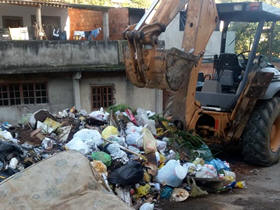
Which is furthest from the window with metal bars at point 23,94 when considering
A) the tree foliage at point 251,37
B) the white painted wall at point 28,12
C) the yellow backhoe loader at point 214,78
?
the yellow backhoe loader at point 214,78

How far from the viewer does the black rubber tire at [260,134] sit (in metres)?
4.54

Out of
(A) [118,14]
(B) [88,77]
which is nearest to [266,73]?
(B) [88,77]

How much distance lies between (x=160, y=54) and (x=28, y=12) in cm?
1192

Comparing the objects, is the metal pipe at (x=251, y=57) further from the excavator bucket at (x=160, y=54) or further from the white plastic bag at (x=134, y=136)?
the white plastic bag at (x=134, y=136)

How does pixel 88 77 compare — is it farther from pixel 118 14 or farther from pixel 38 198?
pixel 38 198

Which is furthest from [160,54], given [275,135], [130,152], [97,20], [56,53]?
[97,20]

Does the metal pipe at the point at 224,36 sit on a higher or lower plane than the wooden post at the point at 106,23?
lower

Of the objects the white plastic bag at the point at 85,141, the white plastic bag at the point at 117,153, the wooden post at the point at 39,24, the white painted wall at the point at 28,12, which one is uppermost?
the white painted wall at the point at 28,12

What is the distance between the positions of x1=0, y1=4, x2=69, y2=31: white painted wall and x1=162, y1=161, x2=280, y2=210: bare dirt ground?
39.5 ft

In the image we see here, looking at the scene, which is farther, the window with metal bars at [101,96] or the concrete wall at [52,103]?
the window with metal bars at [101,96]

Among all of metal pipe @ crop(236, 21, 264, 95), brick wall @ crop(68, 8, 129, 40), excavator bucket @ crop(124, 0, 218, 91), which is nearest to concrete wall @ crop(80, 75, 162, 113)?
brick wall @ crop(68, 8, 129, 40)

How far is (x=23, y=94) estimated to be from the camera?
10.2 metres

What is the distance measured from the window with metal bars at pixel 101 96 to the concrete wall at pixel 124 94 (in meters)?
0.16

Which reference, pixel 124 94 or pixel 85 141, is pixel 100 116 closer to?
pixel 85 141
